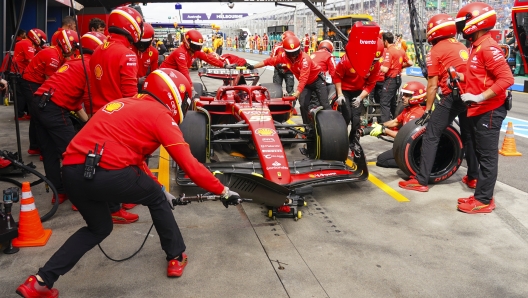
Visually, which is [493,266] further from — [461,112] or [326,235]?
[461,112]

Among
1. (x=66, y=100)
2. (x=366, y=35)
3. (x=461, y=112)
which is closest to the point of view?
(x=66, y=100)

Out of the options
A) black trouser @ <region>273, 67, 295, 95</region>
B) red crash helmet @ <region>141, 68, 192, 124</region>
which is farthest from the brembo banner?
red crash helmet @ <region>141, 68, 192, 124</region>

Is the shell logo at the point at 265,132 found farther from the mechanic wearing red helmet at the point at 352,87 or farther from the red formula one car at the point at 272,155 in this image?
the mechanic wearing red helmet at the point at 352,87

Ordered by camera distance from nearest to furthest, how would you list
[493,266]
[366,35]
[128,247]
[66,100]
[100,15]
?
[493,266] < [128,247] < [66,100] < [366,35] < [100,15]

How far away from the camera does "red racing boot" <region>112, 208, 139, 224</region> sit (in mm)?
4910

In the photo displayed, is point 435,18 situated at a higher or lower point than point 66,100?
higher

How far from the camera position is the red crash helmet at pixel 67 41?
566cm

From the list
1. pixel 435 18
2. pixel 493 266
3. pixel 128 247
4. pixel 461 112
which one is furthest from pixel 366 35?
pixel 128 247

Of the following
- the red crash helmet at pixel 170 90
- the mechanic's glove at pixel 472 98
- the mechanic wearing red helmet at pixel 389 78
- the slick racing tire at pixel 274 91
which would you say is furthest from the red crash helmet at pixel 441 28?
the slick racing tire at pixel 274 91

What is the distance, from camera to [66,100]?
510 cm

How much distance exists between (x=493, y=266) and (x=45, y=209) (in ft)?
14.0

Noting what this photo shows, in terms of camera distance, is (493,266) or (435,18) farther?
(435,18)

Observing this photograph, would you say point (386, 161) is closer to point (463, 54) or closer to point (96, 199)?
point (463, 54)

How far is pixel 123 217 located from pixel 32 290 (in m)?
1.70
